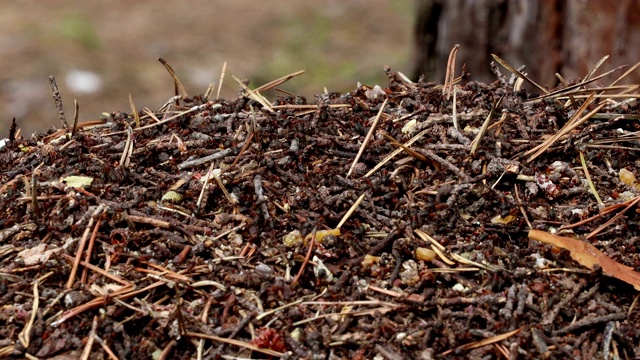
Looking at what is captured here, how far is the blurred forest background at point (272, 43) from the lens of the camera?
4227 mm

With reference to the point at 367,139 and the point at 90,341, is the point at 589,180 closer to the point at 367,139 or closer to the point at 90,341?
the point at 367,139

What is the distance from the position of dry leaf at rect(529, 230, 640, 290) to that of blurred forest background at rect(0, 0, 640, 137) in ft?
8.65

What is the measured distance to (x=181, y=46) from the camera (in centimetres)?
762

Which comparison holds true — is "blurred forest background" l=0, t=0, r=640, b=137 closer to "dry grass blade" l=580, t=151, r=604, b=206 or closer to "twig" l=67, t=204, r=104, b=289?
"dry grass blade" l=580, t=151, r=604, b=206

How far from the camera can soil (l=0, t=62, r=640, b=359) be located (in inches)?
58.9

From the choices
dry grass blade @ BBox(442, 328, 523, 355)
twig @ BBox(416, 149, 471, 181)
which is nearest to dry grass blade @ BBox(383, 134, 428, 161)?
twig @ BBox(416, 149, 471, 181)

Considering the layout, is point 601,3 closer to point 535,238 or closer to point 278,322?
point 535,238

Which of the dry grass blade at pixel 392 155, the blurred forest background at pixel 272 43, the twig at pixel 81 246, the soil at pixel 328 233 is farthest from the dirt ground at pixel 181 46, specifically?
the twig at pixel 81 246

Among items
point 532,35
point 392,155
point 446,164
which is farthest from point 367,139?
point 532,35

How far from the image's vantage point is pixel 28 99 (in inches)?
236

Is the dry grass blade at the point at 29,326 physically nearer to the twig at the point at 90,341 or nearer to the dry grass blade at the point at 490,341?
the twig at the point at 90,341

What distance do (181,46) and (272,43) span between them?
3.21ft

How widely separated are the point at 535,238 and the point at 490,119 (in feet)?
1.32

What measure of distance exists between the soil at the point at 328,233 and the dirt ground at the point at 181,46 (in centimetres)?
366
